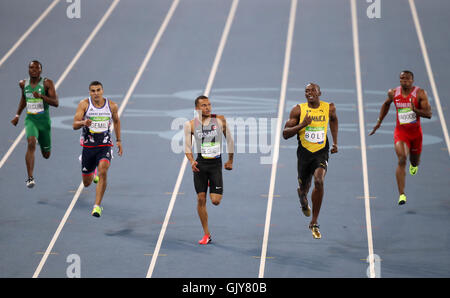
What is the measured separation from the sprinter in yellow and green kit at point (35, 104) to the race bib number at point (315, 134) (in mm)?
3296

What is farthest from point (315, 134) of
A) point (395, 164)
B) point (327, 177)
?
point (395, 164)

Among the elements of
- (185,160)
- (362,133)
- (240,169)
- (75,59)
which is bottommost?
(240,169)

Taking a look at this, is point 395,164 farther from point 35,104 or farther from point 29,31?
point 29,31

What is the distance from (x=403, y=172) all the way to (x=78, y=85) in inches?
277

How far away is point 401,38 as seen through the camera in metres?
15.5

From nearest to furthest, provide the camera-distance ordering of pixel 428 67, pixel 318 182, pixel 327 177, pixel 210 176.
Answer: pixel 318 182 → pixel 210 176 → pixel 327 177 → pixel 428 67

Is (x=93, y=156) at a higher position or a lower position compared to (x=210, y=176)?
higher

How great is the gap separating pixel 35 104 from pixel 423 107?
480 cm

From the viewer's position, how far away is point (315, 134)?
27.5 feet

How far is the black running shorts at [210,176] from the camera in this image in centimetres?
852

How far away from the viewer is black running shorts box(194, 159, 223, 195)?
8523mm

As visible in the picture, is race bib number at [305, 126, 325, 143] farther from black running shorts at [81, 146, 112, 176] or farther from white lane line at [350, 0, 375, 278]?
black running shorts at [81, 146, 112, 176]

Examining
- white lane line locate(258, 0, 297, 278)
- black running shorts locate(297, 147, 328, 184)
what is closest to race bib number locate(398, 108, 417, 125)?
black running shorts locate(297, 147, 328, 184)

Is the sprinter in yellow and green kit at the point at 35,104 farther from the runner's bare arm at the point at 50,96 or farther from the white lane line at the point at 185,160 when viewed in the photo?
the white lane line at the point at 185,160
